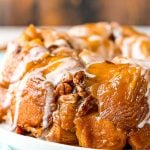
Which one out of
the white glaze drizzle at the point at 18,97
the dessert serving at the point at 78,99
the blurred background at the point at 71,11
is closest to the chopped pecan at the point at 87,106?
the dessert serving at the point at 78,99

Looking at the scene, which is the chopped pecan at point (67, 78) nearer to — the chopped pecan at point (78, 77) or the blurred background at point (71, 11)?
the chopped pecan at point (78, 77)

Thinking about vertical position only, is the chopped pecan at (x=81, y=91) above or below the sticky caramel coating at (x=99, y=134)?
above

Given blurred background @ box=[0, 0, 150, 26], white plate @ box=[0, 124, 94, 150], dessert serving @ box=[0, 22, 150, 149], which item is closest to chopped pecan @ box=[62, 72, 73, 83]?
dessert serving @ box=[0, 22, 150, 149]

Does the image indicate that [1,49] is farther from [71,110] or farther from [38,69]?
[71,110]

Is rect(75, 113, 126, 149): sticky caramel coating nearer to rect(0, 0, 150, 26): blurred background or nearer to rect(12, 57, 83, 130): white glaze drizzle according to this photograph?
rect(12, 57, 83, 130): white glaze drizzle

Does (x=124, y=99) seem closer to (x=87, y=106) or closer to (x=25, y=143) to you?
(x=87, y=106)

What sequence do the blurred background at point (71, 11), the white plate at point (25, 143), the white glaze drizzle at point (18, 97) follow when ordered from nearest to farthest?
the white plate at point (25, 143) < the white glaze drizzle at point (18, 97) < the blurred background at point (71, 11)

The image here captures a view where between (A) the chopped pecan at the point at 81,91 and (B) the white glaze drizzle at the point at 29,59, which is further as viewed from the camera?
(B) the white glaze drizzle at the point at 29,59
